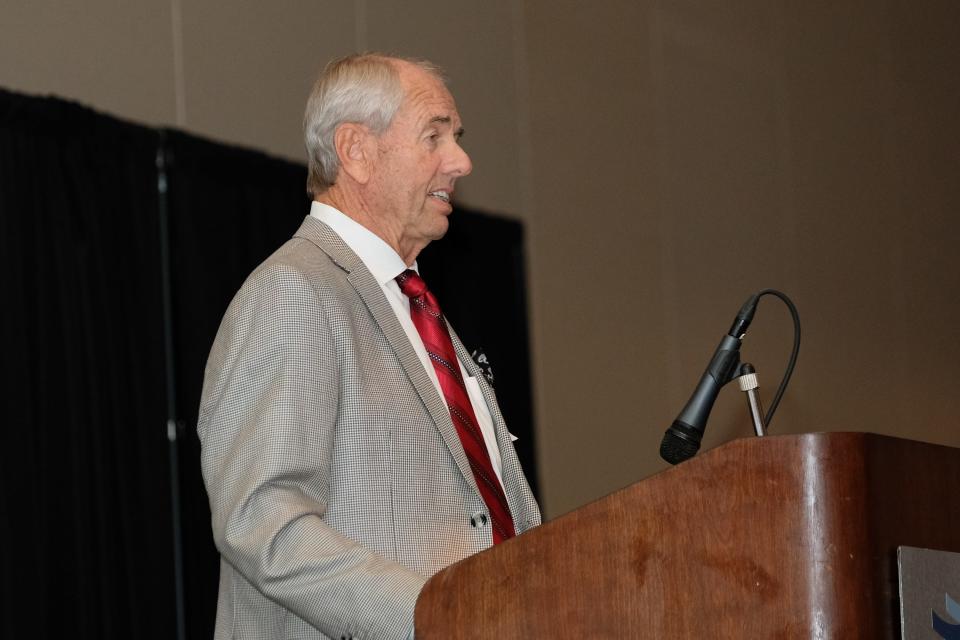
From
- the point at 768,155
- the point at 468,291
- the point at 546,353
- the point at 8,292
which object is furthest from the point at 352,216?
the point at 768,155

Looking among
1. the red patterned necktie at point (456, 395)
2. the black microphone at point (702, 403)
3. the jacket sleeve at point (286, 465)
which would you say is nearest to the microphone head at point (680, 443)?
the black microphone at point (702, 403)

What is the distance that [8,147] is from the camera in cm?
370

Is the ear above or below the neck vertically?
above

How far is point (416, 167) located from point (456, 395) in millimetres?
450

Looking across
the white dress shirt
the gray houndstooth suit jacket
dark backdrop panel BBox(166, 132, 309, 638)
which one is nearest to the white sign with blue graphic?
the gray houndstooth suit jacket

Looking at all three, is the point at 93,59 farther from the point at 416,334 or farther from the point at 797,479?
the point at 797,479

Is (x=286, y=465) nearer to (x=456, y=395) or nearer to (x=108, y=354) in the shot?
(x=456, y=395)

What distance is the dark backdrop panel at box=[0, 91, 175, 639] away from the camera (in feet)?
11.9

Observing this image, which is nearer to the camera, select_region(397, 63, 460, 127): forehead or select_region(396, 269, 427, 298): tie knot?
select_region(396, 269, 427, 298): tie knot

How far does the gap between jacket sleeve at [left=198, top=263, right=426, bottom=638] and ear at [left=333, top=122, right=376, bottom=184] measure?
0.38 m

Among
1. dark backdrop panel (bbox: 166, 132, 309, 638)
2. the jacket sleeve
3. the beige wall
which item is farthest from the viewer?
the beige wall

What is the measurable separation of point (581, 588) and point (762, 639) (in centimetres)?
20

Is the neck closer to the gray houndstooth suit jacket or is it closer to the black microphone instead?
the gray houndstooth suit jacket

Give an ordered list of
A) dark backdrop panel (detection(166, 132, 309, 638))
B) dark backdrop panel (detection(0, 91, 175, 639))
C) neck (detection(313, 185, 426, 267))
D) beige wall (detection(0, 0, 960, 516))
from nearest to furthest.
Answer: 1. neck (detection(313, 185, 426, 267))
2. dark backdrop panel (detection(0, 91, 175, 639))
3. dark backdrop panel (detection(166, 132, 309, 638))
4. beige wall (detection(0, 0, 960, 516))
